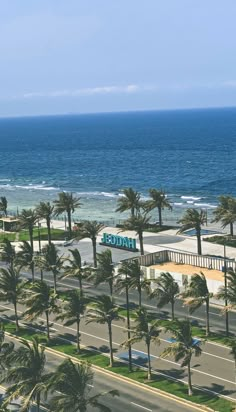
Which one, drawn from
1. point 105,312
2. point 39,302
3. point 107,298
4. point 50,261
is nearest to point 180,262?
point 50,261

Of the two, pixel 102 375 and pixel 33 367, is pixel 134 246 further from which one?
pixel 33 367

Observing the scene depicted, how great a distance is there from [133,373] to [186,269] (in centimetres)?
2710

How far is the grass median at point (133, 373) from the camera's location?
4747 cm

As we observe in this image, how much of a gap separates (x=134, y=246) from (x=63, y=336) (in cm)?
3085

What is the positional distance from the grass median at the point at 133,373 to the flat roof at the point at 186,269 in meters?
20.3

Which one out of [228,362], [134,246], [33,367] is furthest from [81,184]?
[33,367]

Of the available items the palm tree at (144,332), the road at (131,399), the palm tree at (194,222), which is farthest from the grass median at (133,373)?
the palm tree at (194,222)

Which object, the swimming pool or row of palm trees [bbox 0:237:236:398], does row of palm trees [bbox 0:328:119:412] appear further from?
the swimming pool

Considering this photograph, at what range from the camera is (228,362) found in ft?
181

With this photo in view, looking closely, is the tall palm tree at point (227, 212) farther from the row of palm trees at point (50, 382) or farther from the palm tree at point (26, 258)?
the row of palm trees at point (50, 382)

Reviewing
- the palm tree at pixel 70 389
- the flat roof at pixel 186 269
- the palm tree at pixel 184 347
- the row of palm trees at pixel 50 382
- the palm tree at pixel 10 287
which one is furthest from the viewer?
the flat roof at pixel 186 269

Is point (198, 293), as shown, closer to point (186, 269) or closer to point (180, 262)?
point (186, 269)

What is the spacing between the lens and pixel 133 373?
5356cm

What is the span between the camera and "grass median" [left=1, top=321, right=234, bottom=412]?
4747cm
